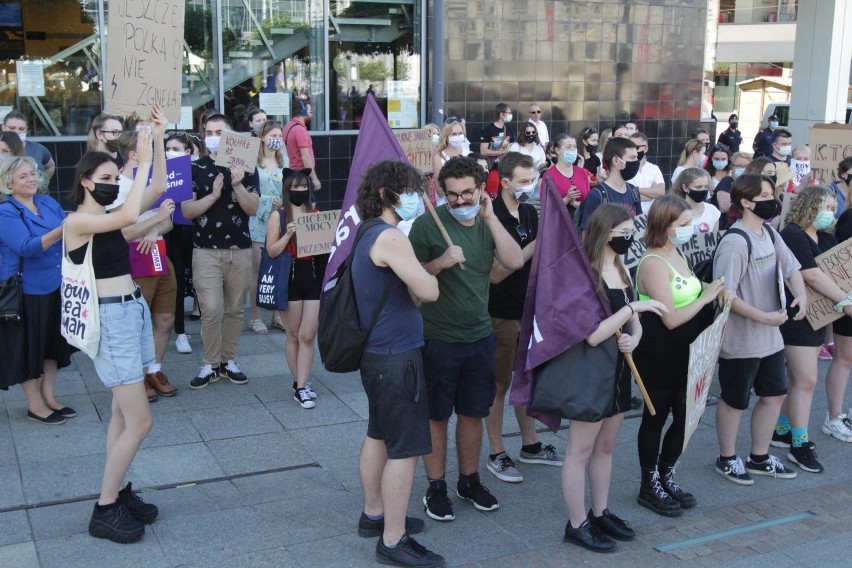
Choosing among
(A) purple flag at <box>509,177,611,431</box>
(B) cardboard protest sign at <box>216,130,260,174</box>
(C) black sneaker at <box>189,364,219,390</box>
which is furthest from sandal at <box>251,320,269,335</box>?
(A) purple flag at <box>509,177,611,431</box>

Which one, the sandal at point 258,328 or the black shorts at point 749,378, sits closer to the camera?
the black shorts at point 749,378

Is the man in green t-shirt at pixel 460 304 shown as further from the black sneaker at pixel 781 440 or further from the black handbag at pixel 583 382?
the black sneaker at pixel 781 440

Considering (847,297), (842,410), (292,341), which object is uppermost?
(847,297)

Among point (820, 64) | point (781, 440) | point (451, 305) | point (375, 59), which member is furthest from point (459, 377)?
point (820, 64)

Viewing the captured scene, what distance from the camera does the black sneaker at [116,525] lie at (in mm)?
4680

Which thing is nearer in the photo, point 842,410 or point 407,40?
point 842,410

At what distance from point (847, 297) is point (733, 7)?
128 ft

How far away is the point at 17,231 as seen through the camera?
5965mm

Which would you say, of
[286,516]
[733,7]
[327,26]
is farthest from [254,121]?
→ [733,7]

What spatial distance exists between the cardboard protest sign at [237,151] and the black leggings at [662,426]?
144 inches

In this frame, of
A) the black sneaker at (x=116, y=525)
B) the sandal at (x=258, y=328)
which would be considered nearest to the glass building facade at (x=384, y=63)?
the sandal at (x=258, y=328)

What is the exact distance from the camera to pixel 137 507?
4.90 metres

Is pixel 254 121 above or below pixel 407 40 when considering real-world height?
below

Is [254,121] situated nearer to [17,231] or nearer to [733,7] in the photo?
[17,231]
